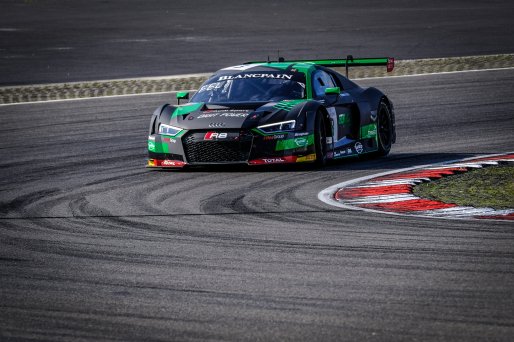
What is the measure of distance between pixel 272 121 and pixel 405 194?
2591 millimetres

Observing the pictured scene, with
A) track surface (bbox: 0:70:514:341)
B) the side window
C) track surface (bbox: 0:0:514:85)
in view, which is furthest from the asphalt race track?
track surface (bbox: 0:0:514:85)

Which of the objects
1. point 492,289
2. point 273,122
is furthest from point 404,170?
point 492,289

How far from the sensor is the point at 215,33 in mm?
33469

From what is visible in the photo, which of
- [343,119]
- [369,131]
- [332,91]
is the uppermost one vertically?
[332,91]

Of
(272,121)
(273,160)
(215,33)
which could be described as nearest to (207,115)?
(272,121)

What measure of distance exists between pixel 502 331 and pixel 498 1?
37.4 metres

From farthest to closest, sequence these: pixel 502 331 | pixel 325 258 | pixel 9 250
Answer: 1. pixel 9 250
2. pixel 325 258
3. pixel 502 331

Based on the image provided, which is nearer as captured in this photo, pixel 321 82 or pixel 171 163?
pixel 171 163

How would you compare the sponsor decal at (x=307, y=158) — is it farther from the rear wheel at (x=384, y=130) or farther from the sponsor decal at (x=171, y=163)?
the rear wheel at (x=384, y=130)

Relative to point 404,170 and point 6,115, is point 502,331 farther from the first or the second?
point 6,115

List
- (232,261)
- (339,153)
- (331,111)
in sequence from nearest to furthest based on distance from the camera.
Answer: (232,261)
(331,111)
(339,153)

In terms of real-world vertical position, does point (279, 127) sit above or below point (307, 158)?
above

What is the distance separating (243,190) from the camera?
1145 centimetres

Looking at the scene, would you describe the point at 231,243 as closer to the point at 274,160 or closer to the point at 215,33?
the point at 274,160
